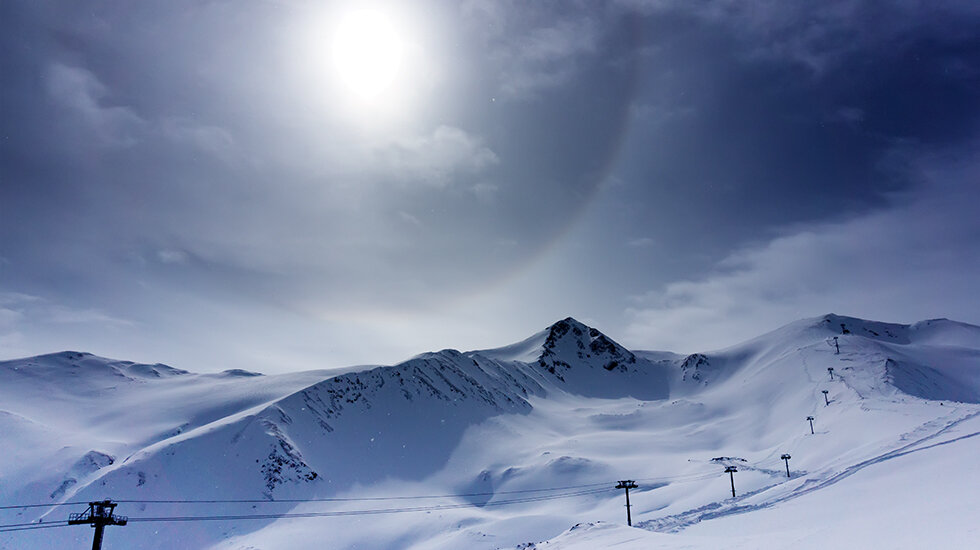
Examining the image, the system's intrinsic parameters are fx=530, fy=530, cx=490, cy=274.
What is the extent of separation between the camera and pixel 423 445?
457ft

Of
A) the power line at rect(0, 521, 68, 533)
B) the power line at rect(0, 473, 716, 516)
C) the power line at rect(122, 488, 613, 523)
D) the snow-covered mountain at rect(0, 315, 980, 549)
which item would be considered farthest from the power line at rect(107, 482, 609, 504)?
the power line at rect(0, 521, 68, 533)

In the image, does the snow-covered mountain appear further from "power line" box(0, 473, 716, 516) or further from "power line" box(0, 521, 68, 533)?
"power line" box(0, 521, 68, 533)

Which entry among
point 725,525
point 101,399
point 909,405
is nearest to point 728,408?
point 909,405

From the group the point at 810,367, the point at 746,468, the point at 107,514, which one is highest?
the point at 810,367

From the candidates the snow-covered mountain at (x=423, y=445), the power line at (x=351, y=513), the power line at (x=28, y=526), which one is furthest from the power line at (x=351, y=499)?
the power line at (x=28, y=526)

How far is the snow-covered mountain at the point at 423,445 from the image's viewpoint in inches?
2931

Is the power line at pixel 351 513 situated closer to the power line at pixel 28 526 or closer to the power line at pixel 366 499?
the power line at pixel 366 499

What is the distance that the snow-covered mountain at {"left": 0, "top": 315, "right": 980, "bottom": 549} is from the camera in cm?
7444

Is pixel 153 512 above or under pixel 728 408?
under

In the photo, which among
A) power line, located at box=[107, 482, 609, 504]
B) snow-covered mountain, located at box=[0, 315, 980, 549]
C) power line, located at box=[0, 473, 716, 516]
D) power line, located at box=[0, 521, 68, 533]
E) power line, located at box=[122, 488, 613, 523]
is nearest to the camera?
snow-covered mountain, located at box=[0, 315, 980, 549]

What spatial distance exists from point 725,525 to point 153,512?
103924 mm

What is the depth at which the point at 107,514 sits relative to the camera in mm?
30875

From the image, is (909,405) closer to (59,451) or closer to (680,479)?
(680,479)

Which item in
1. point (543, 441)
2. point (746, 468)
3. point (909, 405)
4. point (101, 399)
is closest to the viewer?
point (746, 468)
